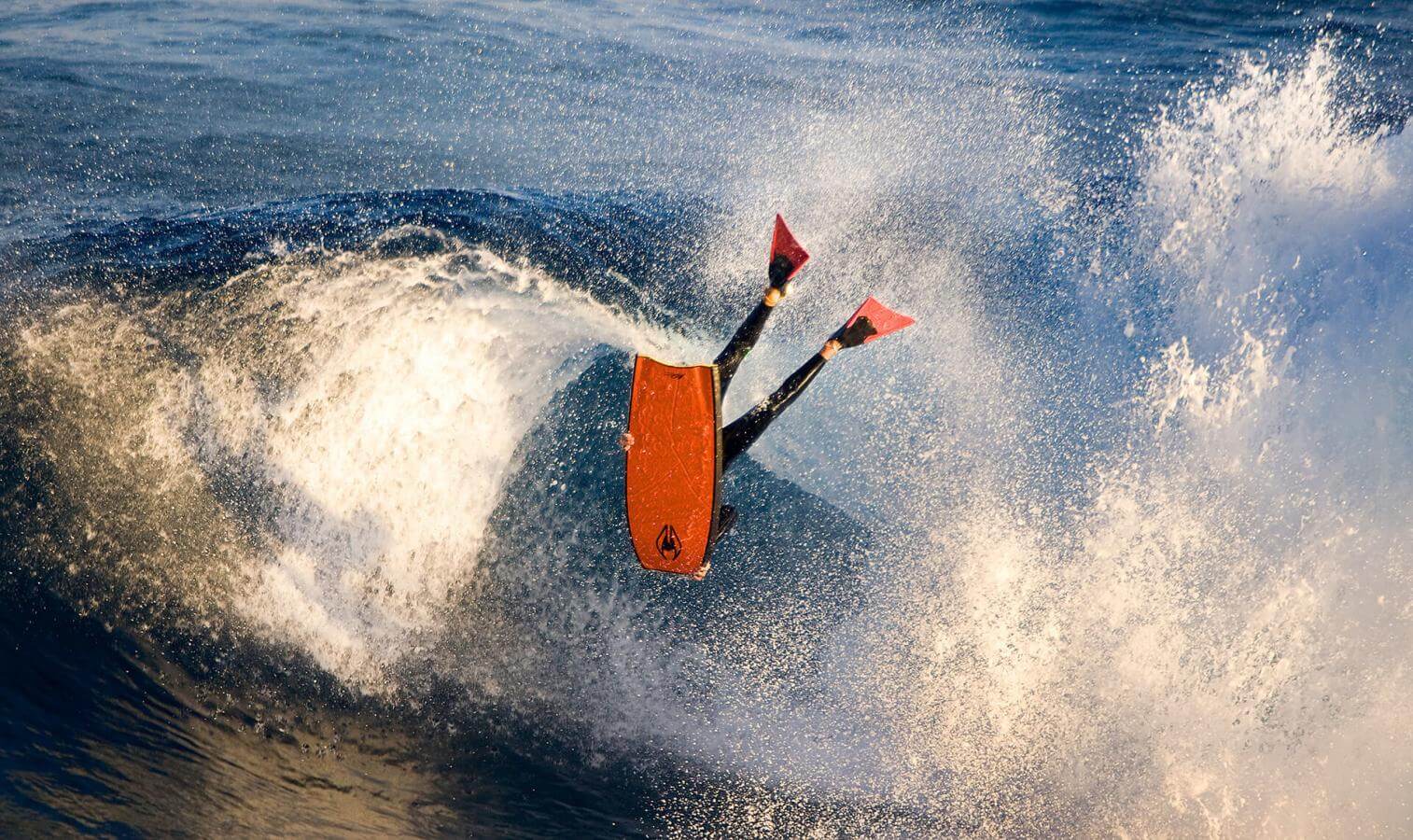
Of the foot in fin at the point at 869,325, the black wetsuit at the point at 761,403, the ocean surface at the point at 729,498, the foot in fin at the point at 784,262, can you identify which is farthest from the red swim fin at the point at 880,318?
the ocean surface at the point at 729,498

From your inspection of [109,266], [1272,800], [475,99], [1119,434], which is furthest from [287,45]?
[1272,800]

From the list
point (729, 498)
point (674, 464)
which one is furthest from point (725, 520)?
point (729, 498)

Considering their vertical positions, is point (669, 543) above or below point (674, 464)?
below

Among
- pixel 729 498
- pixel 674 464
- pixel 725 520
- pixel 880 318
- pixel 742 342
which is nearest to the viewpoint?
pixel 674 464

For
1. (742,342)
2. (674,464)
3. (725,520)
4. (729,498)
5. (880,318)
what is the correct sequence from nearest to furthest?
(674,464)
(725,520)
(742,342)
(880,318)
(729,498)

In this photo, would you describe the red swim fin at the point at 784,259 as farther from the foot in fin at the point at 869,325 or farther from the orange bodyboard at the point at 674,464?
the orange bodyboard at the point at 674,464

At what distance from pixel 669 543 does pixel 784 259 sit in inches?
71.7

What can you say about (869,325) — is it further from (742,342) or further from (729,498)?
(729,498)

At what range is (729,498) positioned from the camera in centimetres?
702

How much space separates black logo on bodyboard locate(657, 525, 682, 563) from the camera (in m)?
5.00

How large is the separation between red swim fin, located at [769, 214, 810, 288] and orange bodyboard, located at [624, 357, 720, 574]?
76 cm

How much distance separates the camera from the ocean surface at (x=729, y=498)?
5.27m

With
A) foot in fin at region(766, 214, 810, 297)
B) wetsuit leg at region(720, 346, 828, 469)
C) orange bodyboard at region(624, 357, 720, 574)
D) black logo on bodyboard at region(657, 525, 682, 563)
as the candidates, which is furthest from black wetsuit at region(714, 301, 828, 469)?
black logo on bodyboard at region(657, 525, 682, 563)

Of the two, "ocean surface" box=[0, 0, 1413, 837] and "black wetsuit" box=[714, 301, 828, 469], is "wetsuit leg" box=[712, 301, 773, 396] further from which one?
"ocean surface" box=[0, 0, 1413, 837]
